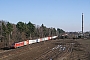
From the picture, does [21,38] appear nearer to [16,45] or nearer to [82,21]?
[16,45]

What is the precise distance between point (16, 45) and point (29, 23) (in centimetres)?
9193

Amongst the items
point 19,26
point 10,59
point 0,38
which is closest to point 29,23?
point 19,26

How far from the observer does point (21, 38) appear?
98.4 meters

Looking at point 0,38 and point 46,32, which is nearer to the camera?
point 0,38

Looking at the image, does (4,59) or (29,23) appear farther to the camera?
(29,23)

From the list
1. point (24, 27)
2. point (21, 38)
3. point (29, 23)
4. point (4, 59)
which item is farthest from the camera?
point (29, 23)

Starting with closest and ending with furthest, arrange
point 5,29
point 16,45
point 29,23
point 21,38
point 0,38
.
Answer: point 16,45, point 0,38, point 5,29, point 21,38, point 29,23

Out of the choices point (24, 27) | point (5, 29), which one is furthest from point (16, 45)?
point (24, 27)

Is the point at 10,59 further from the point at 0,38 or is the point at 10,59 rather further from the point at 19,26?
the point at 19,26

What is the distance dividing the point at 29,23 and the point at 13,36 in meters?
56.6

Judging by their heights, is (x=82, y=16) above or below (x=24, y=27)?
above

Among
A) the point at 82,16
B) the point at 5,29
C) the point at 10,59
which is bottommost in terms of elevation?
the point at 10,59

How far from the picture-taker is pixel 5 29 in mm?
88688

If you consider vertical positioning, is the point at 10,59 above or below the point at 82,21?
below
